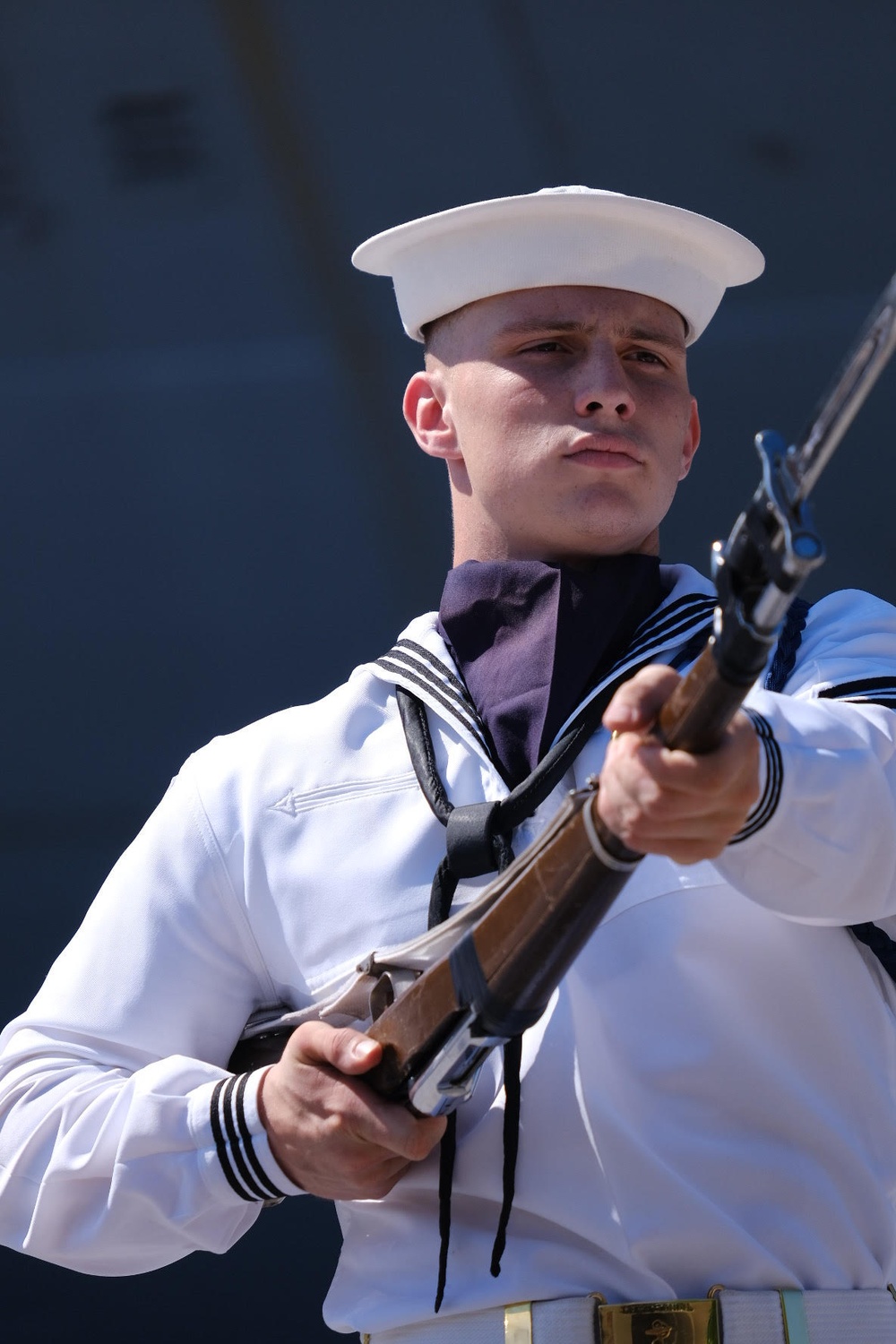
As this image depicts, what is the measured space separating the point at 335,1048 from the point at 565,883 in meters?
0.40

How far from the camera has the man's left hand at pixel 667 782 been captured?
1231 mm

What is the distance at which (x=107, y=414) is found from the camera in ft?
10.6

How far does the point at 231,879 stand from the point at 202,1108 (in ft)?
0.95

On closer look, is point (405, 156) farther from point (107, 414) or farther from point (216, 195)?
point (107, 414)

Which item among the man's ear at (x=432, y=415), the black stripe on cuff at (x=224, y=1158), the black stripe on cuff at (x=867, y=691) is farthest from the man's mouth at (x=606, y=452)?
the black stripe on cuff at (x=224, y=1158)

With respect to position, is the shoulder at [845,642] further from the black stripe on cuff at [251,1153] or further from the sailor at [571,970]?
the black stripe on cuff at [251,1153]

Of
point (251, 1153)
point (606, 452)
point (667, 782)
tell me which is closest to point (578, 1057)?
point (251, 1153)

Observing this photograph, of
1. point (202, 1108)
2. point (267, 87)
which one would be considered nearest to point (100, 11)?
point (267, 87)

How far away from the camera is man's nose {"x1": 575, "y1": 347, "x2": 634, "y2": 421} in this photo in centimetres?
194

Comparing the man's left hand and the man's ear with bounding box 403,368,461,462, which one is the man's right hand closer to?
the man's left hand

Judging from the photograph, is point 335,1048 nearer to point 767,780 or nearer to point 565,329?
point 767,780

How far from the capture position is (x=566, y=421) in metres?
1.96

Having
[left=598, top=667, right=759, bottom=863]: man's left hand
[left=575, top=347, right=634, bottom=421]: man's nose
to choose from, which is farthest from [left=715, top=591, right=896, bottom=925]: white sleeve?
[left=575, top=347, right=634, bottom=421]: man's nose

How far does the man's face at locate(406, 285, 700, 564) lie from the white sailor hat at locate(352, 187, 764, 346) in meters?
0.02
